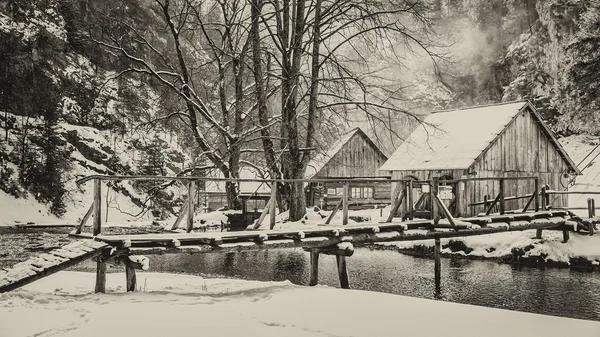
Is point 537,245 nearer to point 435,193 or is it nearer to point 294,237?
point 435,193

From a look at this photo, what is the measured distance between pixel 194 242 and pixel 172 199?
29.5 meters

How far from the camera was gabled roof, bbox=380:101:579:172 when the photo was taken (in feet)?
73.4

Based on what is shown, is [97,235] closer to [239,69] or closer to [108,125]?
[239,69]

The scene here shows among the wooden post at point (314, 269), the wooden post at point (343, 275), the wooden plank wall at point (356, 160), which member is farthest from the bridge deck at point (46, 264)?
the wooden plank wall at point (356, 160)

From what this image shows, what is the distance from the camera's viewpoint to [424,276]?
15969mm

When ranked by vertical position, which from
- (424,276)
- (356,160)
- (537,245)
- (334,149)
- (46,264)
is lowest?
(424,276)

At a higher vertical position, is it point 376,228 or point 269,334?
point 376,228

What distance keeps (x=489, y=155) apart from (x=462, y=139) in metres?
1.51

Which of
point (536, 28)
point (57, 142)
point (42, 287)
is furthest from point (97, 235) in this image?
point (536, 28)

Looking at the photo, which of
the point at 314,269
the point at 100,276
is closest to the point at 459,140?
the point at 314,269

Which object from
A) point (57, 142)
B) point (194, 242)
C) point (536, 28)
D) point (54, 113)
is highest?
point (536, 28)

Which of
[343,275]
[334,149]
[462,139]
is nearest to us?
[343,275]

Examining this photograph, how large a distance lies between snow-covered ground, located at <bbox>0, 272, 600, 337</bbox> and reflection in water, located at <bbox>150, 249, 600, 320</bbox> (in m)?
4.60

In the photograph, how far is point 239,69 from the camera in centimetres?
2098
